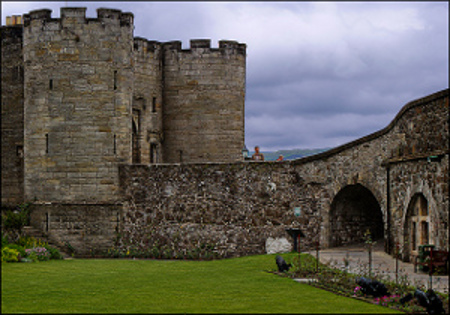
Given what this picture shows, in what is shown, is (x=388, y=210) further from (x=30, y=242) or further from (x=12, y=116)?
(x=12, y=116)

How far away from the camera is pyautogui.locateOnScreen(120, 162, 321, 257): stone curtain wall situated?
24.7 m

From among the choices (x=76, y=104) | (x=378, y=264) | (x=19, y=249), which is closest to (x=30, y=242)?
(x=19, y=249)

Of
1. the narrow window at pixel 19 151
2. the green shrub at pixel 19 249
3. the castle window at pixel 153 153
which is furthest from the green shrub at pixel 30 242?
the castle window at pixel 153 153

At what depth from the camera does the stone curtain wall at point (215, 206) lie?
2472 cm

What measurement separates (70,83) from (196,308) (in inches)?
574

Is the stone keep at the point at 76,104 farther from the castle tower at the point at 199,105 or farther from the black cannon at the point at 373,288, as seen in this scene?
the black cannon at the point at 373,288

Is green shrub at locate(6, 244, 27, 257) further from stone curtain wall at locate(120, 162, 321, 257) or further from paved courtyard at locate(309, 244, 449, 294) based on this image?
paved courtyard at locate(309, 244, 449, 294)

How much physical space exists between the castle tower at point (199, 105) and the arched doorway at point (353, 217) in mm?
8442

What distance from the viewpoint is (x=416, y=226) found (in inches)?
777

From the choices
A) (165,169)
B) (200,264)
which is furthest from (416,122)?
(165,169)

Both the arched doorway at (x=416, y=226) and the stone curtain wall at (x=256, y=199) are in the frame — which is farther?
the stone curtain wall at (x=256, y=199)

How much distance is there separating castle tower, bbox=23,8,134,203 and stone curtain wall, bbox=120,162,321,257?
1.14 meters

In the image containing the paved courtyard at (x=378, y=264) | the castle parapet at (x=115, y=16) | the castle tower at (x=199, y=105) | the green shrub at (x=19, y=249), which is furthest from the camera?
the castle tower at (x=199, y=105)

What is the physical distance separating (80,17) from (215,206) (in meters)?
8.24
